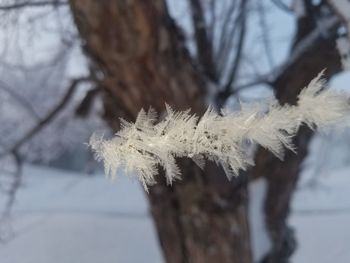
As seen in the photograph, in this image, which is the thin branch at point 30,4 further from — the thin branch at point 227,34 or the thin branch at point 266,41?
the thin branch at point 266,41

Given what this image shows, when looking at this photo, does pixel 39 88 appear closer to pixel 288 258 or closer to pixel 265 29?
pixel 265 29

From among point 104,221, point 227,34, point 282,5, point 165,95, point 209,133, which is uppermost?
point 104,221

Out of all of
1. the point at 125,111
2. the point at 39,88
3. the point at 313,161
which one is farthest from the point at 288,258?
the point at 313,161

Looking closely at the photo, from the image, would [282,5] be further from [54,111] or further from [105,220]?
[105,220]

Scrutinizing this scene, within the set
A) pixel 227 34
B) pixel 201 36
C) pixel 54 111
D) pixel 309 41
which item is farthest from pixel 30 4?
pixel 309 41

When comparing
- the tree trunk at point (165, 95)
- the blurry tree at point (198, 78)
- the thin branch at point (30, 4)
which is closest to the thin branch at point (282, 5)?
the blurry tree at point (198, 78)

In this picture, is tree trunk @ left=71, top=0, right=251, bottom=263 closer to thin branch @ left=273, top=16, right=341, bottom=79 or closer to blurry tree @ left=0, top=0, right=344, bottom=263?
blurry tree @ left=0, top=0, right=344, bottom=263

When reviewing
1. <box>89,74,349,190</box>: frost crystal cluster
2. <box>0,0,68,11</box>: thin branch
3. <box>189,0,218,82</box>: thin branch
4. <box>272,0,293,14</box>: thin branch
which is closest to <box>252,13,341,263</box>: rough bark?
A: <box>272,0,293,14</box>: thin branch
